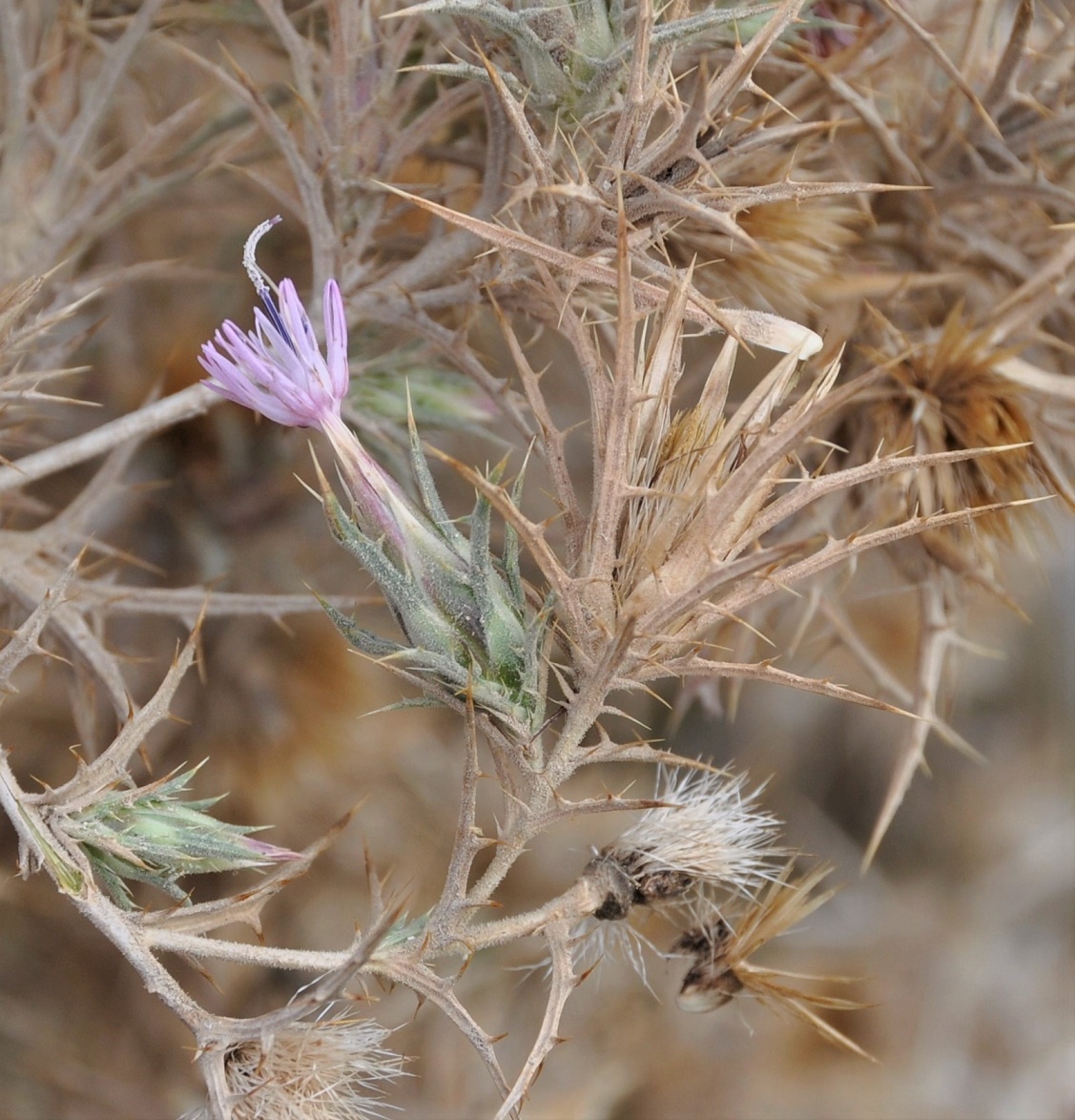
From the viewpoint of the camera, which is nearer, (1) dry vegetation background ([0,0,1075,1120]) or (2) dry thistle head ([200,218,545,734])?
(2) dry thistle head ([200,218,545,734])

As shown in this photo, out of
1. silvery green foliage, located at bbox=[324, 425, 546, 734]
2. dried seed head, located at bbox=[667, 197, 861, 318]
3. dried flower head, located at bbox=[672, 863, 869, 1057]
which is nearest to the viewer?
silvery green foliage, located at bbox=[324, 425, 546, 734]

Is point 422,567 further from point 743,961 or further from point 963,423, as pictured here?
point 963,423

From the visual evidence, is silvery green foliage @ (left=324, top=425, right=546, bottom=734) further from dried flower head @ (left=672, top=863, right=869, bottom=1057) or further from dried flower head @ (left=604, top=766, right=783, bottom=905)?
dried flower head @ (left=672, top=863, right=869, bottom=1057)

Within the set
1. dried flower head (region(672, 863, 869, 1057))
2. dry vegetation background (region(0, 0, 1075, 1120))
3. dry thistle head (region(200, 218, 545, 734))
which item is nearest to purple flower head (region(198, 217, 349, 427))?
dry thistle head (region(200, 218, 545, 734))

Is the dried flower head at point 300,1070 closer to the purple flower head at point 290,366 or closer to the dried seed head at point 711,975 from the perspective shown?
the dried seed head at point 711,975

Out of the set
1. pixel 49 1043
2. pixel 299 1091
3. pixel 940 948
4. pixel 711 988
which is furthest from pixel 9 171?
pixel 940 948

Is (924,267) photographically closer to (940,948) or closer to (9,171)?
(9,171)

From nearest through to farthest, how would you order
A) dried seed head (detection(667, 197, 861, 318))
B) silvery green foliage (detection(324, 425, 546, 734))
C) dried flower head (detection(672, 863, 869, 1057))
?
silvery green foliage (detection(324, 425, 546, 734)), dried flower head (detection(672, 863, 869, 1057)), dried seed head (detection(667, 197, 861, 318))
